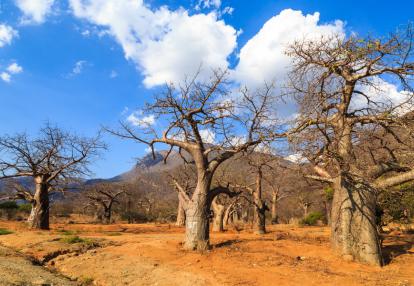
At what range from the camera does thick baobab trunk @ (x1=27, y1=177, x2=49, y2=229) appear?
Result: 16.7 meters

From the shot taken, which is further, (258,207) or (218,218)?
(218,218)

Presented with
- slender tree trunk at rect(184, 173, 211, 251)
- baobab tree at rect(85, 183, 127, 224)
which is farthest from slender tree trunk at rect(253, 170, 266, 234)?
baobab tree at rect(85, 183, 127, 224)

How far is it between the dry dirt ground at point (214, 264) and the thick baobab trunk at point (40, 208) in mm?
6149

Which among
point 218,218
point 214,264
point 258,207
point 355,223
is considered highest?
point 258,207

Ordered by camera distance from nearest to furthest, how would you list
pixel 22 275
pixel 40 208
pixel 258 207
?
pixel 22 275, pixel 258 207, pixel 40 208

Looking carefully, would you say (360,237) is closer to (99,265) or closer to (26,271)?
(99,265)

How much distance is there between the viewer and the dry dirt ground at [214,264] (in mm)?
6754

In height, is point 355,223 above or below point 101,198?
below

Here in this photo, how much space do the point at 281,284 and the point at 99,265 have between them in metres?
3.89

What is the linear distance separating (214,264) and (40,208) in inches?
468

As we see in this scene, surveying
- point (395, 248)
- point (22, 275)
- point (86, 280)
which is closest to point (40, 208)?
point (86, 280)

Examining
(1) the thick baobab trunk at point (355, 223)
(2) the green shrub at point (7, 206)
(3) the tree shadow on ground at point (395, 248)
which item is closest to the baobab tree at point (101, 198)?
(2) the green shrub at point (7, 206)

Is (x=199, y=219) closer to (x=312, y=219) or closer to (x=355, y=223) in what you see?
(x=355, y=223)

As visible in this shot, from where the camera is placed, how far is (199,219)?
31.9ft
